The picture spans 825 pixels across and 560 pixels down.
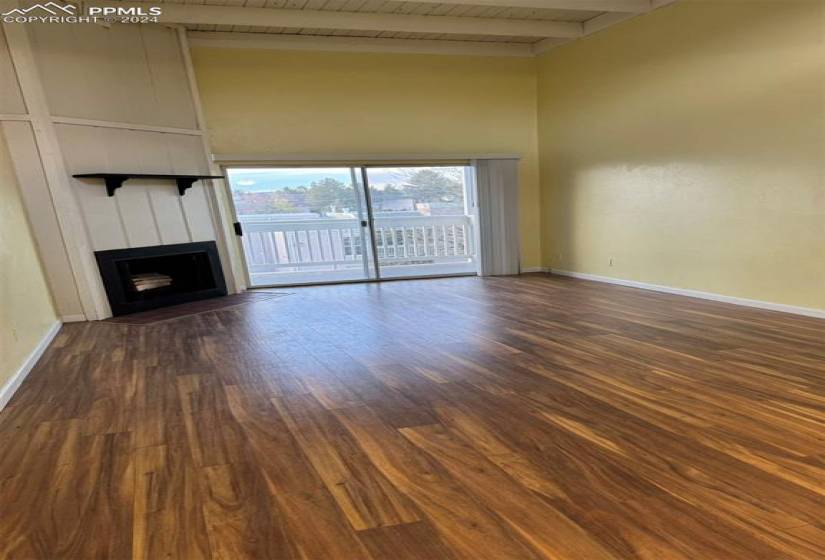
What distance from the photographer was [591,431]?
175cm

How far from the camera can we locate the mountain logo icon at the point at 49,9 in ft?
12.3

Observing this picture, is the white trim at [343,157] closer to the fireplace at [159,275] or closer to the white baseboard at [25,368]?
the fireplace at [159,275]

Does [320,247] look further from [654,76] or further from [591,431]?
[591,431]

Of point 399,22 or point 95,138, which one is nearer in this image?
point 95,138

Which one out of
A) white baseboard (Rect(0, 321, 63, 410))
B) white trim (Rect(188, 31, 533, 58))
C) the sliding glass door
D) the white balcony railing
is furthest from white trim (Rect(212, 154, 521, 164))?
white baseboard (Rect(0, 321, 63, 410))

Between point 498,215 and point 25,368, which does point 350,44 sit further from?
point 25,368

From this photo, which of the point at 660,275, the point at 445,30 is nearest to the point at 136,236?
the point at 445,30

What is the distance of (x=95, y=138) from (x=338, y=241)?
3.09 metres

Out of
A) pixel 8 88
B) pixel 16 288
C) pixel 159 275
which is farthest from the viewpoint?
pixel 159 275

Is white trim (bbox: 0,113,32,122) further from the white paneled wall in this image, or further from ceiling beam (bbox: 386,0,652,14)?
ceiling beam (bbox: 386,0,652,14)

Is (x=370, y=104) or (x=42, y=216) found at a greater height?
(x=370, y=104)

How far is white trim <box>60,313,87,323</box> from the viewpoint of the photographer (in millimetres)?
4155

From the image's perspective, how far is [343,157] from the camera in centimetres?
547

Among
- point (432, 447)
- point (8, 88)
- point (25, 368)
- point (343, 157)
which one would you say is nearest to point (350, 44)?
point (343, 157)
